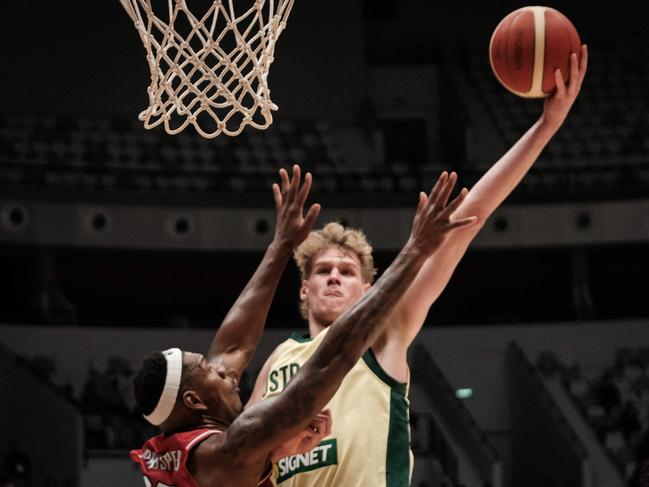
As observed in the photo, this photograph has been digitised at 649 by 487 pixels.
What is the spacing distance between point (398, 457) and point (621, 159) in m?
14.7

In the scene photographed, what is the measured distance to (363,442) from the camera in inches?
147

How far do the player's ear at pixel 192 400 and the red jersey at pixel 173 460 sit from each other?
71 mm

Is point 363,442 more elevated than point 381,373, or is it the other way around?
point 381,373

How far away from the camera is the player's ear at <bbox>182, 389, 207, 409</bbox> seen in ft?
11.3

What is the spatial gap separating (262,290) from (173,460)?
1038 millimetres

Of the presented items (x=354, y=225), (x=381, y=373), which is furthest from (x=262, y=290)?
(x=354, y=225)

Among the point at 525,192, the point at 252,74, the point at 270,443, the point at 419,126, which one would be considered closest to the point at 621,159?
the point at 525,192

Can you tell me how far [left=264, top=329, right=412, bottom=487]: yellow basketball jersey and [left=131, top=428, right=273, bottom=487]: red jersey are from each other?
304 mm

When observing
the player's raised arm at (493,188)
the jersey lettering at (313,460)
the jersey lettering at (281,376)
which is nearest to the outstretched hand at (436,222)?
the player's raised arm at (493,188)

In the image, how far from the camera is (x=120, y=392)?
1441 centimetres

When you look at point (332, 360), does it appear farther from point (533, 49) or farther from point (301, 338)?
point (533, 49)

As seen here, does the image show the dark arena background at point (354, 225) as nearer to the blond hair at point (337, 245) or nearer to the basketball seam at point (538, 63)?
the blond hair at point (337, 245)

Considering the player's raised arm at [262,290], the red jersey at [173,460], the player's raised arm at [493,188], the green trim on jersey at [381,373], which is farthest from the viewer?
the player's raised arm at [262,290]

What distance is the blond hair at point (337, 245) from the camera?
13.4 feet
